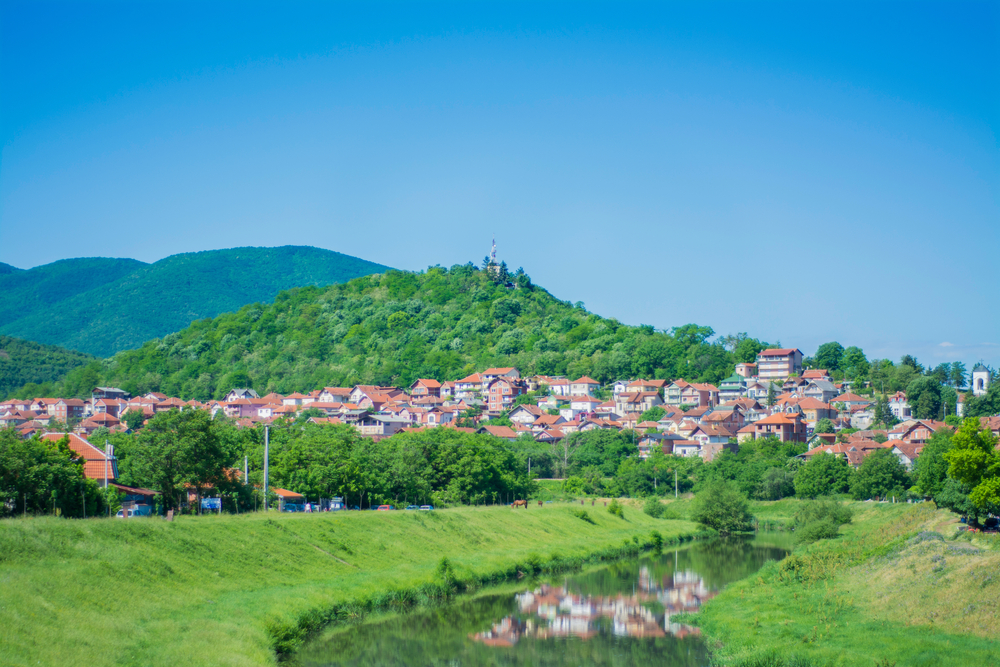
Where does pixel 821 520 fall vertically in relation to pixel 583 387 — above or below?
below

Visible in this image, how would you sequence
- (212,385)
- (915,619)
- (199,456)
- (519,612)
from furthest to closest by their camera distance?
(212,385), (199,456), (519,612), (915,619)

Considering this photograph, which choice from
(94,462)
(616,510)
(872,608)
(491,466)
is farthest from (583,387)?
(872,608)

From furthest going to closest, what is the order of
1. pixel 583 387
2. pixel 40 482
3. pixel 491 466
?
1. pixel 583 387
2. pixel 491 466
3. pixel 40 482

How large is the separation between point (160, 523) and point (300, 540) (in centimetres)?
577

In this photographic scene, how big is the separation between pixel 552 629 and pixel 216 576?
33.8 ft

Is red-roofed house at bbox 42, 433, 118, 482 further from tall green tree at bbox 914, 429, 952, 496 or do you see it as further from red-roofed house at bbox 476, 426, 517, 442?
red-roofed house at bbox 476, 426, 517, 442

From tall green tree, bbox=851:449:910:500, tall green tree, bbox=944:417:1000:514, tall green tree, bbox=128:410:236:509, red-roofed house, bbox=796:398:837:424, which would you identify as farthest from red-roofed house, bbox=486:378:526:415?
tall green tree, bbox=944:417:1000:514

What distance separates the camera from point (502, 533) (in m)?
45.8

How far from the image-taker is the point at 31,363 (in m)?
159

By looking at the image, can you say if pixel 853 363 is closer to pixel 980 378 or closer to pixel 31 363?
pixel 980 378

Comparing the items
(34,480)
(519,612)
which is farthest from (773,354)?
(34,480)

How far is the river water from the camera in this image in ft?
84.7

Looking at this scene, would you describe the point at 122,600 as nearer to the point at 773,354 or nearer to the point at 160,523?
the point at 160,523

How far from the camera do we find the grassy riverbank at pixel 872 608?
22016 mm
